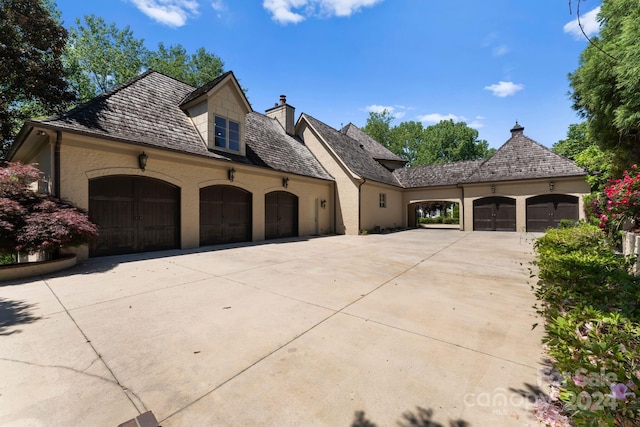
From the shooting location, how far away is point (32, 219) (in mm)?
6012

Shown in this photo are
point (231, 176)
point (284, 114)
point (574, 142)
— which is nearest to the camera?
point (231, 176)

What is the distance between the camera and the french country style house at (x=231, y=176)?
8039 millimetres

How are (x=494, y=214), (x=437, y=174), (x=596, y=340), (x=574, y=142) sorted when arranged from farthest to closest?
(x=574, y=142), (x=437, y=174), (x=494, y=214), (x=596, y=340)

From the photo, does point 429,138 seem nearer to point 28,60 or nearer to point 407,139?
point 407,139

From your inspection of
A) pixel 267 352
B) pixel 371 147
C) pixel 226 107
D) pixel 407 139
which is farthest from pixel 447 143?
pixel 267 352

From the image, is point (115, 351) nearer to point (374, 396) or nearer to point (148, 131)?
point (374, 396)

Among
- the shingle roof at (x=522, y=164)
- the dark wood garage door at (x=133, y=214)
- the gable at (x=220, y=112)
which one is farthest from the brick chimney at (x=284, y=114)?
the shingle roof at (x=522, y=164)

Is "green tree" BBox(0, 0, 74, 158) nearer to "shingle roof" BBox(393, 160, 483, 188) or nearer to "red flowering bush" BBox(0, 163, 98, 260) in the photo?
"red flowering bush" BBox(0, 163, 98, 260)

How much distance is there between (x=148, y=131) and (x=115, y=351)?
29.1 feet

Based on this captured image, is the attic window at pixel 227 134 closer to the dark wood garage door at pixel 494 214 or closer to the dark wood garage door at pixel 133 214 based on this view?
the dark wood garage door at pixel 133 214

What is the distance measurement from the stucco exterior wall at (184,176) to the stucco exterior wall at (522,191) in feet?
38.5

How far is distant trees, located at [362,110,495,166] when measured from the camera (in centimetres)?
4356

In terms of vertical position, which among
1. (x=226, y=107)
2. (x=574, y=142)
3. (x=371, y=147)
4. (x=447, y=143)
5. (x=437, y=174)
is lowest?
(x=437, y=174)

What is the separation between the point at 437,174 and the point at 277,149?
46.7ft
